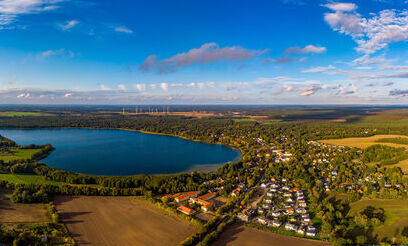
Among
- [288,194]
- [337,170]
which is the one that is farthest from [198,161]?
[337,170]

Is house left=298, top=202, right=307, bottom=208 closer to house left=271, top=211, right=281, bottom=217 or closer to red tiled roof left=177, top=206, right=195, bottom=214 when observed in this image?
house left=271, top=211, right=281, bottom=217

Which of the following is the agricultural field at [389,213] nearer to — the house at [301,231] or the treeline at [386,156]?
the house at [301,231]

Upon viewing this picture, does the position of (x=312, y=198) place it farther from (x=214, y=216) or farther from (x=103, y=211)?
(x=103, y=211)

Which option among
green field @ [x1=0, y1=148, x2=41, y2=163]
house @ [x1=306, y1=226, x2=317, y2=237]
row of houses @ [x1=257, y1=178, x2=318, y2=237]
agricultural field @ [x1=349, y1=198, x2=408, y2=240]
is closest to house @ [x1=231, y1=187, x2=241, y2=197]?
row of houses @ [x1=257, y1=178, x2=318, y2=237]

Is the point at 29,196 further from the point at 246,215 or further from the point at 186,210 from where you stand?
the point at 246,215

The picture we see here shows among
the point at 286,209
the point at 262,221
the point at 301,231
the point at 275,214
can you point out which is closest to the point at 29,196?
the point at 262,221

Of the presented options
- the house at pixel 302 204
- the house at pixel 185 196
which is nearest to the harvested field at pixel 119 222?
the house at pixel 185 196
